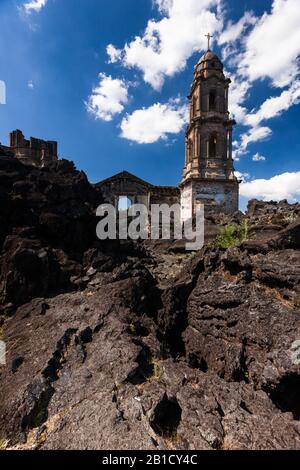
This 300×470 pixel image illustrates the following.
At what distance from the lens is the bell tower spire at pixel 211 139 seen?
89.2ft

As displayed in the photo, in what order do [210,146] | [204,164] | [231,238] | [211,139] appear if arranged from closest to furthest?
[231,238]
[204,164]
[211,139]
[210,146]

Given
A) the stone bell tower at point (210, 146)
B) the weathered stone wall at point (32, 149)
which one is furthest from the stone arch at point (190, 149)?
the weathered stone wall at point (32, 149)

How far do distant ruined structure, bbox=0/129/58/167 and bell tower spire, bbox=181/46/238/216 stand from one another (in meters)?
14.7

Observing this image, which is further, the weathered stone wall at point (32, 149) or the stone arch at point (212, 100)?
the stone arch at point (212, 100)

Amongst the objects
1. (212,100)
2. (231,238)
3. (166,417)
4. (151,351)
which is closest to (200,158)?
(212,100)

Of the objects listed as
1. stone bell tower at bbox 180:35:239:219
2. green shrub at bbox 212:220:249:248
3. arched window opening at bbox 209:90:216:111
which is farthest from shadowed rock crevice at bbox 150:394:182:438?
arched window opening at bbox 209:90:216:111

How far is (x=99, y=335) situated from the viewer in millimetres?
6789

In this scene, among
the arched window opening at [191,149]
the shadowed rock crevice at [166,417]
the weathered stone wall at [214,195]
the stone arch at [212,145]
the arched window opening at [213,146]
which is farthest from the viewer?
the arched window opening at [191,149]

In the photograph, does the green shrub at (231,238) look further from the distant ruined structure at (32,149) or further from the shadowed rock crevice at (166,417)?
the distant ruined structure at (32,149)

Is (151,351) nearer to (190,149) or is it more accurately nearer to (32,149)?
(190,149)

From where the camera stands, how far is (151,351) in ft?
21.1

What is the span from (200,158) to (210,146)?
110 inches

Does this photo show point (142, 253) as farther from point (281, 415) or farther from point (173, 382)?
point (281, 415)
